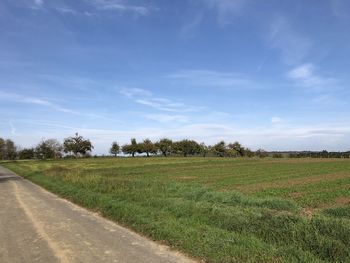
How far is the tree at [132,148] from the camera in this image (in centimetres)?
16625

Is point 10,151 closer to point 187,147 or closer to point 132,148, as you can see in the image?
point 132,148

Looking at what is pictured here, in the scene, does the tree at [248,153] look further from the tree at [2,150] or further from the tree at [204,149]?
the tree at [2,150]

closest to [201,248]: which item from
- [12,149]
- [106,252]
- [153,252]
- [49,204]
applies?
[153,252]

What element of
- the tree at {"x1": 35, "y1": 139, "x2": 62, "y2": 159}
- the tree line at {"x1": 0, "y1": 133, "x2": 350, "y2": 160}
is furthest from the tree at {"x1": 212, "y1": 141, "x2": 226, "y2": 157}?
the tree at {"x1": 35, "y1": 139, "x2": 62, "y2": 159}

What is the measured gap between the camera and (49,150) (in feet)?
495

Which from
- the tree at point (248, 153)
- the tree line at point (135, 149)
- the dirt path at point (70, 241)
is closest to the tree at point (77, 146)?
the tree line at point (135, 149)

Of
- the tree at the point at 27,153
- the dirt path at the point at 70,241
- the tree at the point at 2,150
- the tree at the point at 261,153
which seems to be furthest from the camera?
the tree at the point at 2,150

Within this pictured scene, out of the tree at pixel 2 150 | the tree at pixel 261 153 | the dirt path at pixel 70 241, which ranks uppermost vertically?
the tree at pixel 2 150

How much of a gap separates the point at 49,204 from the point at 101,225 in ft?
23.0

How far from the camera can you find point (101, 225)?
13.1 meters

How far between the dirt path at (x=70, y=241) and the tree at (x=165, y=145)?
Answer: 151m

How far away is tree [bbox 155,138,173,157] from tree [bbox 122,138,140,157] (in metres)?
8.32

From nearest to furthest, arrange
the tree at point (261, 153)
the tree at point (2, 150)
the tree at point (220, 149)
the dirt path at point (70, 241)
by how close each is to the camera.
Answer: the dirt path at point (70, 241)
the tree at point (261, 153)
the tree at point (220, 149)
the tree at point (2, 150)

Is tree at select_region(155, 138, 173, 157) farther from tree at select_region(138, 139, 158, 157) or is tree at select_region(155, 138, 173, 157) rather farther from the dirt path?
the dirt path
